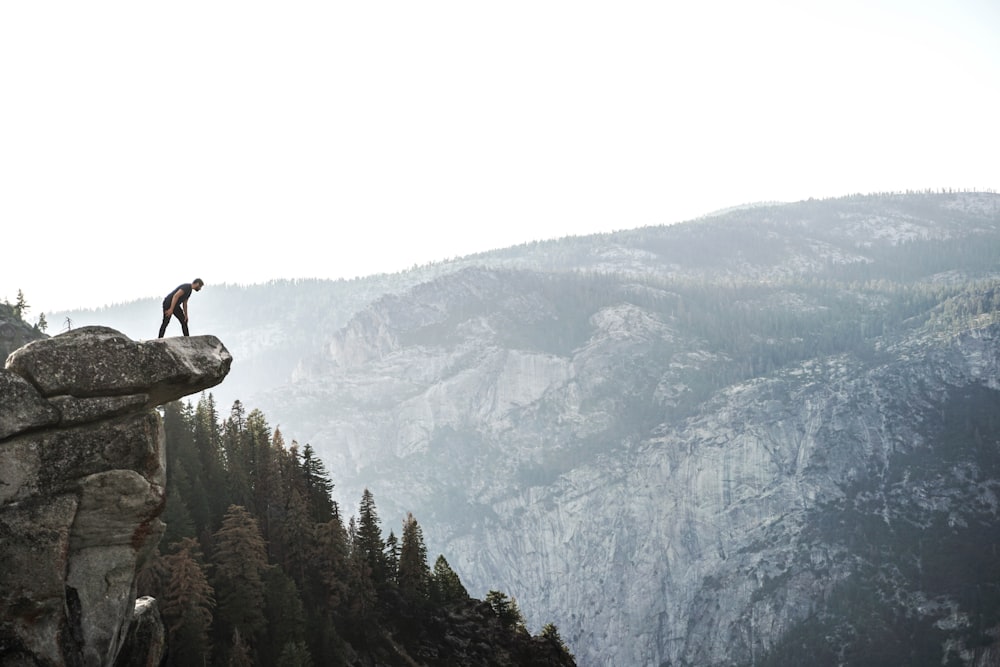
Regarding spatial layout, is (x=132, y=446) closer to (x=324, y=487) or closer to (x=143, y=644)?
(x=143, y=644)

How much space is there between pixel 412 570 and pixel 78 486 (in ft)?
213

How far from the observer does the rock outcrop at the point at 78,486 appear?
2438cm

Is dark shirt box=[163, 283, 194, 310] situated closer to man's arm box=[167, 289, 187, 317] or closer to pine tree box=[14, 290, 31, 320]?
man's arm box=[167, 289, 187, 317]

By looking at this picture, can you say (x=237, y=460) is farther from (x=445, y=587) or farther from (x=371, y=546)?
(x=445, y=587)

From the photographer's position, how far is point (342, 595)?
78812 mm

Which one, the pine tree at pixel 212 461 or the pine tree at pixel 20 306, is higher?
the pine tree at pixel 20 306

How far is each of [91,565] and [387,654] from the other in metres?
56.0

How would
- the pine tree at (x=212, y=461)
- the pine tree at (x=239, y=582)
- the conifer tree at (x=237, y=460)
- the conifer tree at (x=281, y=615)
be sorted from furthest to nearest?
the conifer tree at (x=237, y=460) < the pine tree at (x=212, y=461) < the conifer tree at (x=281, y=615) < the pine tree at (x=239, y=582)

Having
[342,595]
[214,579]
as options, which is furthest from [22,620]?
[342,595]

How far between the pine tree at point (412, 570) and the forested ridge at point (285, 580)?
0.46ft

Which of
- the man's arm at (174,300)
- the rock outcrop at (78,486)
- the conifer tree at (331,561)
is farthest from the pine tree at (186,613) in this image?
the man's arm at (174,300)

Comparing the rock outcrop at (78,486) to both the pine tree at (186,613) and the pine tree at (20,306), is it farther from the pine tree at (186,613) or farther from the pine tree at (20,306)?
the pine tree at (20,306)

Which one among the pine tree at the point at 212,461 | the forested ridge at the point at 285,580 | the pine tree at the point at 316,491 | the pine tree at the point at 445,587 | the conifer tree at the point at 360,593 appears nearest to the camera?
the forested ridge at the point at 285,580

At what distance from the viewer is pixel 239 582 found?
204 ft
